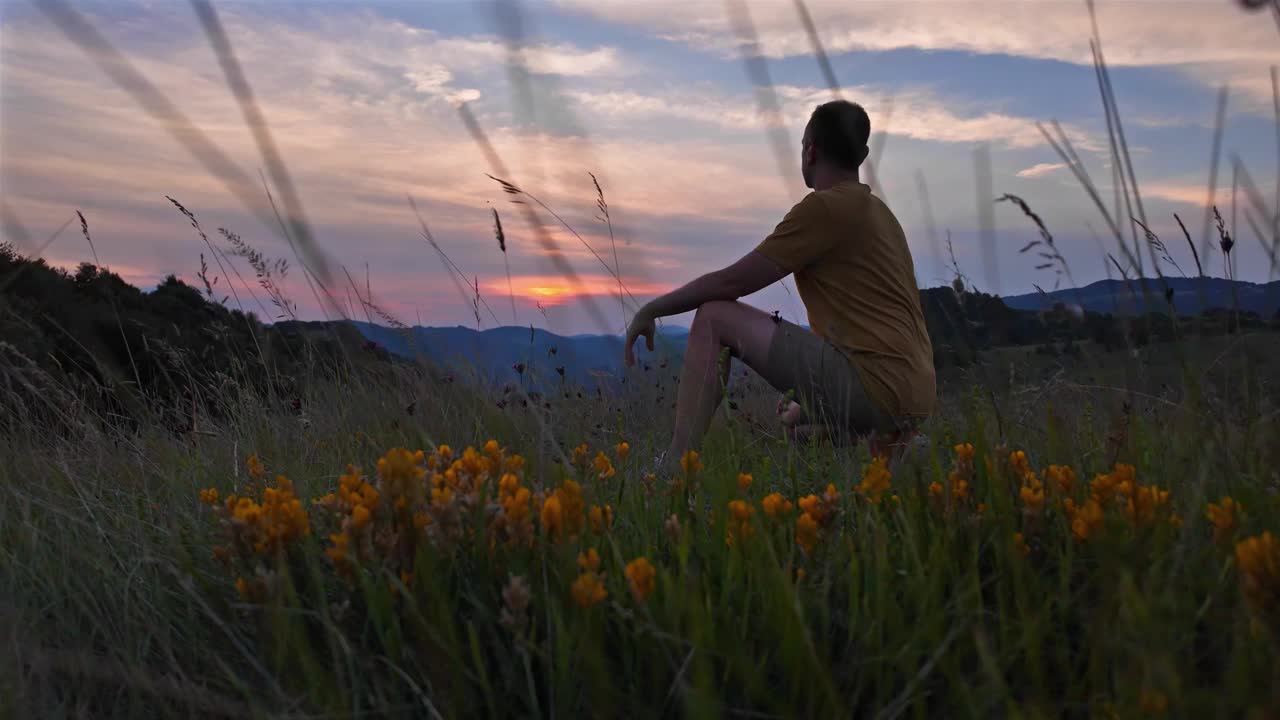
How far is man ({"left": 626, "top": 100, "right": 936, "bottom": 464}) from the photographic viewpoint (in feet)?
12.9

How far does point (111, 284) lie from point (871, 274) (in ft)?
30.9

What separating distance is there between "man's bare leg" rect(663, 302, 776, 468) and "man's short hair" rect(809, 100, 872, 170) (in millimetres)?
830

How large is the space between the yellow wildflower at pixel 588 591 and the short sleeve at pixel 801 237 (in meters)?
2.65

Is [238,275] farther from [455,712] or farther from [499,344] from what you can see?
[455,712]

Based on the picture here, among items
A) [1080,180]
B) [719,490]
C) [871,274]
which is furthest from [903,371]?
[719,490]

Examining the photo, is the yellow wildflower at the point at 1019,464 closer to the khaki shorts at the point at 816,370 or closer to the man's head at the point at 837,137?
the khaki shorts at the point at 816,370

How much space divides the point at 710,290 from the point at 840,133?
0.96 meters

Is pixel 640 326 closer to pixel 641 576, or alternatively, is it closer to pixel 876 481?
pixel 876 481

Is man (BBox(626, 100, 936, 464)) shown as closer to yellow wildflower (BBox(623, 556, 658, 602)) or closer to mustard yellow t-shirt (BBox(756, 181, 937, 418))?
mustard yellow t-shirt (BBox(756, 181, 937, 418))

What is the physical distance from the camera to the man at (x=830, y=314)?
3939 mm

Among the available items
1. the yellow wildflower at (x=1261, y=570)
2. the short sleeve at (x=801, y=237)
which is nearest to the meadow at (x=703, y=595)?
the yellow wildflower at (x=1261, y=570)

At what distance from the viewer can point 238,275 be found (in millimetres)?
4680

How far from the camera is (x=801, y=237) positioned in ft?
12.7

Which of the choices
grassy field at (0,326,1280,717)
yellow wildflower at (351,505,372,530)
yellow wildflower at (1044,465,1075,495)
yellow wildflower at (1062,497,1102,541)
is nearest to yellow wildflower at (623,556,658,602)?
grassy field at (0,326,1280,717)
